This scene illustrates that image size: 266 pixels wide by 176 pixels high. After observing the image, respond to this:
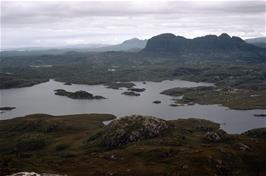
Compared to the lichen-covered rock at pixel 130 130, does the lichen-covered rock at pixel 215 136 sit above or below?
below

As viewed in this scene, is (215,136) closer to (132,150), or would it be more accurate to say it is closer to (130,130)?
(130,130)

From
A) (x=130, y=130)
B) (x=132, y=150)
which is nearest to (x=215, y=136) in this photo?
(x=130, y=130)

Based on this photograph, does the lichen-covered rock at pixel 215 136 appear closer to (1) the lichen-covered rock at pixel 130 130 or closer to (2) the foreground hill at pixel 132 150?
(2) the foreground hill at pixel 132 150

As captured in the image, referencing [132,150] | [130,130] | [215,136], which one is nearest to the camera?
[132,150]

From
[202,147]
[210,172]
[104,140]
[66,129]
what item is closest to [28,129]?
[66,129]

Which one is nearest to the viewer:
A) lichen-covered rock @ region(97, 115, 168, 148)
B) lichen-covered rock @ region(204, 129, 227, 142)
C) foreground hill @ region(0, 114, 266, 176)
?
foreground hill @ region(0, 114, 266, 176)

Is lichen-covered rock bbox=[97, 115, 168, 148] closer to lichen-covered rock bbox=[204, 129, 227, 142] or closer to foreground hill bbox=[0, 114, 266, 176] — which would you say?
foreground hill bbox=[0, 114, 266, 176]

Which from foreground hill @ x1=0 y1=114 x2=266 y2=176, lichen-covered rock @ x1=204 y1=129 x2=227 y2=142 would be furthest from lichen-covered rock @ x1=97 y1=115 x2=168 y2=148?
lichen-covered rock @ x1=204 y1=129 x2=227 y2=142

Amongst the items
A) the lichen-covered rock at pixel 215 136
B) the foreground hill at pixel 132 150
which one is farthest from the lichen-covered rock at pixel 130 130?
the lichen-covered rock at pixel 215 136
